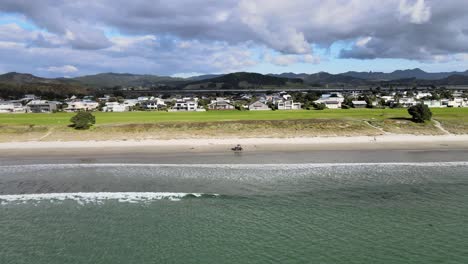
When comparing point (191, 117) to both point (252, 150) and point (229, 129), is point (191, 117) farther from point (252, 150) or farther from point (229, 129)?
point (252, 150)

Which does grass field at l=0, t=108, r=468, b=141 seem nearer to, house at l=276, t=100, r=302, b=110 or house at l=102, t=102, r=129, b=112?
house at l=102, t=102, r=129, b=112

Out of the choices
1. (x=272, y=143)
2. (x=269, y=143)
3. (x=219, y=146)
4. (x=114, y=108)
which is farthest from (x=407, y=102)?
(x=219, y=146)

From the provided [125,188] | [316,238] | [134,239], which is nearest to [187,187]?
[125,188]

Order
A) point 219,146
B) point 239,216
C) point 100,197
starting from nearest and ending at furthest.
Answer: point 239,216
point 100,197
point 219,146

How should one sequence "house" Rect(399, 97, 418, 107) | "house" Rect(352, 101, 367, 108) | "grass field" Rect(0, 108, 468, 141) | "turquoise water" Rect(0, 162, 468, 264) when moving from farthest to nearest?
"house" Rect(399, 97, 418, 107), "house" Rect(352, 101, 367, 108), "grass field" Rect(0, 108, 468, 141), "turquoise water" Rect(0, 162, 468, 264)

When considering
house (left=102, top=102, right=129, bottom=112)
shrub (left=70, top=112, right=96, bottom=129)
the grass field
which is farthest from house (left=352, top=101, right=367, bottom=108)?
shrub (left=70, top=112, right=96, bottom=129)
